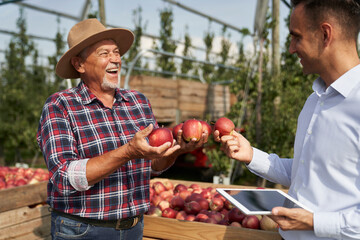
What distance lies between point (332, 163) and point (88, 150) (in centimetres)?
116

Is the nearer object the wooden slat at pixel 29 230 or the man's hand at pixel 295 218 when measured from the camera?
the man's hand at pixel 295 218

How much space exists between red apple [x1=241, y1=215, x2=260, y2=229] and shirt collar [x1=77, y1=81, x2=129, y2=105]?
124cm

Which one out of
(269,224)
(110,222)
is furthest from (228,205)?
(110,222)

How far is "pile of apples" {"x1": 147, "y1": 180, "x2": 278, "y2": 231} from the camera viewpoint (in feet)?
8.60

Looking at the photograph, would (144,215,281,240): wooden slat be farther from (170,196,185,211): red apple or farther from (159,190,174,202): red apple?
(159,190,174,202): red apple

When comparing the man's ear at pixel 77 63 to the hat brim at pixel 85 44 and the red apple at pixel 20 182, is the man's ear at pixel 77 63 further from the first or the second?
the red apple at pixel 20 182

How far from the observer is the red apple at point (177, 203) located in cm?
312

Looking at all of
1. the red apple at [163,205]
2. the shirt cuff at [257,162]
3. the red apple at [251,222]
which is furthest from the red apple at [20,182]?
the shirt cuff at [257,162]

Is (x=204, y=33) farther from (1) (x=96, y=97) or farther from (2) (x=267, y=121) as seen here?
(1) (x=96, y=97)

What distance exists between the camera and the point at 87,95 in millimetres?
2014

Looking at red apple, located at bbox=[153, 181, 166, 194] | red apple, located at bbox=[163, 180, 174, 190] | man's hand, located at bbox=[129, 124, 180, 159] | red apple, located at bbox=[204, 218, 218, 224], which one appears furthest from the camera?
red apple, located at bbox=[163, 180, 174, 190]

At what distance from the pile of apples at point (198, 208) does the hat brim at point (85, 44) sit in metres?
1.30

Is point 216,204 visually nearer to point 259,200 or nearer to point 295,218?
point 259,200

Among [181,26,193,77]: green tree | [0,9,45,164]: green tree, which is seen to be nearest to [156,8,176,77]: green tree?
[181,26,193,77]: green tree
